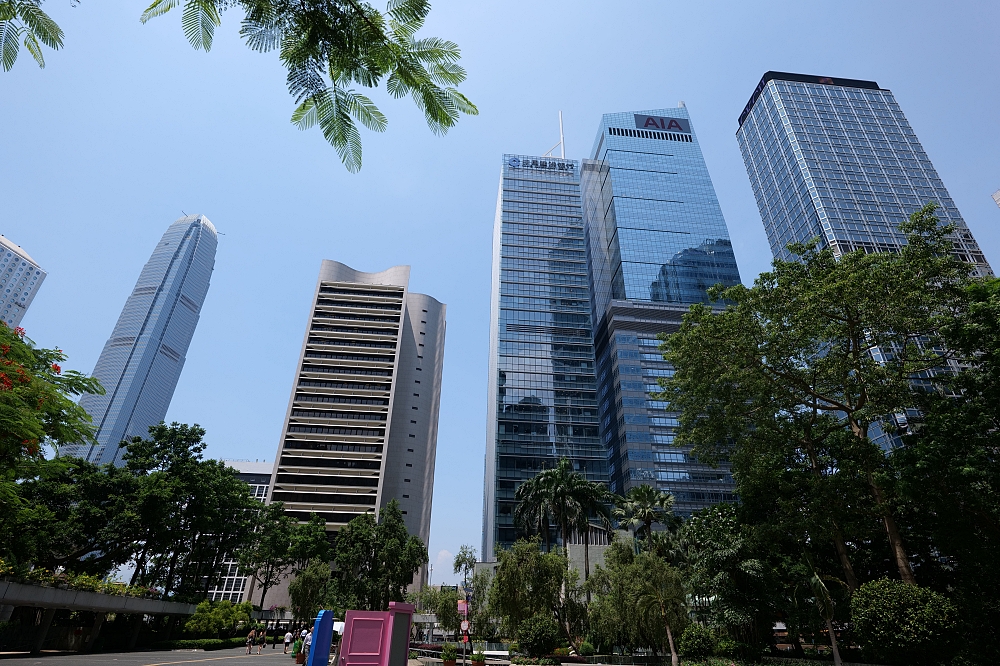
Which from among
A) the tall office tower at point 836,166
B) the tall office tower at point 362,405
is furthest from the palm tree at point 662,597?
the tall office tower at point 836,166

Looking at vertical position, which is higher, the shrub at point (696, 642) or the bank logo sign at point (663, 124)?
the bank logo sign at point (663, 124)

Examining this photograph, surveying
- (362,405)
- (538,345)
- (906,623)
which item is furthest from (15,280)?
(906,623)

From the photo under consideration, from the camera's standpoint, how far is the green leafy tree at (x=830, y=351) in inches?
891

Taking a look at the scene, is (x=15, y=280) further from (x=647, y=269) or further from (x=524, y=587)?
(x=524, y=587)

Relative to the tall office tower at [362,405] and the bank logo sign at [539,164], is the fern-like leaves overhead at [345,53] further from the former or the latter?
the bank logo sign at [539,164]

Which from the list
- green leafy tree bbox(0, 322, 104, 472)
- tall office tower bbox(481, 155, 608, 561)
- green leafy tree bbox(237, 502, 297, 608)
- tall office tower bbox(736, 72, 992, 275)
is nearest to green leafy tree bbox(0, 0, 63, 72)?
green leafy tree bbox(0, 322, 104, 472)

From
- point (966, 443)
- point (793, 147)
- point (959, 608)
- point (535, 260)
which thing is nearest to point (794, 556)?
point (959, 608)

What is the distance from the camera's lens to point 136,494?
34.4 meters

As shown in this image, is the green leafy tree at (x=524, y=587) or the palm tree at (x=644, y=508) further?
the palm tree at (x=644, y=508)

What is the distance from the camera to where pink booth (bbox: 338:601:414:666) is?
16406mm

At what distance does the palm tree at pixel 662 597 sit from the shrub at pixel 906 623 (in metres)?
9.53

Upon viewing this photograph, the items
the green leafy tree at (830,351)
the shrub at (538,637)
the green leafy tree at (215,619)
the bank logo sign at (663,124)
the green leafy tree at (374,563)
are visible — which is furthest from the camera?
the bank logo sign at (663,124)

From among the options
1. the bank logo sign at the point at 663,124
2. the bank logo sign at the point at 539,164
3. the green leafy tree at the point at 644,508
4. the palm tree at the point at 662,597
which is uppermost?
the bank logo sign at the point at 663,124

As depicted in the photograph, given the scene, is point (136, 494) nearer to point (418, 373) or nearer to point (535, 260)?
point (418, 373)
